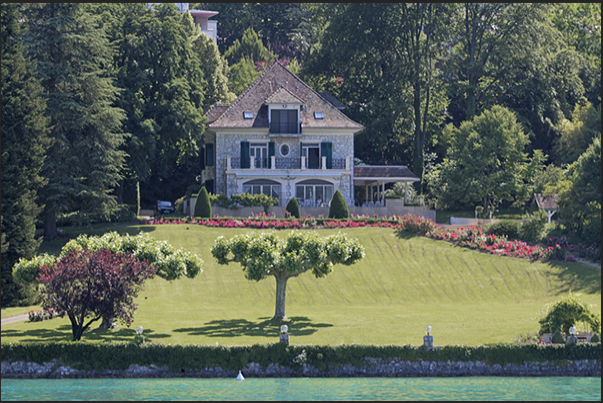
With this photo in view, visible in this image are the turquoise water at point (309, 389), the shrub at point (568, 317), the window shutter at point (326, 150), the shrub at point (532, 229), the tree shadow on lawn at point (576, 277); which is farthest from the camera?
the window shutter at point (326, 150)

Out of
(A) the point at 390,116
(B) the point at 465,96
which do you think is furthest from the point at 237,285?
(B) the point at 465,96

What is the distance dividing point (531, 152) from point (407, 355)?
53809 millimetres

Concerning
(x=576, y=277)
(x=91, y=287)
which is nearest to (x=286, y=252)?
(x=91, y=287)

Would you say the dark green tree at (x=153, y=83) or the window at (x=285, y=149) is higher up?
the dark green tree at (x=153, y=83)

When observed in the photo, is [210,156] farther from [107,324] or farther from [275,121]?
[107,324]

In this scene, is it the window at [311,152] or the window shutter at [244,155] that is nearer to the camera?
the window shutter at [244,155]

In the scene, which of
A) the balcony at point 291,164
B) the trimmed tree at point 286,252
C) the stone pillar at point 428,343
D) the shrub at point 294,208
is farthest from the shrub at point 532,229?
the stone pillar at point 428,343

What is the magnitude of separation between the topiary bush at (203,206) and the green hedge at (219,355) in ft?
89.0

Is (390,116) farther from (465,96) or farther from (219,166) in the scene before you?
(219,166)

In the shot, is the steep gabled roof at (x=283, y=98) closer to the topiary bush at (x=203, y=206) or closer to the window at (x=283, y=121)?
the window at (x=283, y=121)

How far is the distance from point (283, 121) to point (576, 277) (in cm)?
2709

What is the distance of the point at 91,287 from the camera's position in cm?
3091

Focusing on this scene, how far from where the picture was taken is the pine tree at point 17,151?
135ft

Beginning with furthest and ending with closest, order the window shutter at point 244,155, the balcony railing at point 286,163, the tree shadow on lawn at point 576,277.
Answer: the balcony railing at point 286,163 < the window shutter at point 244,155 < the tree shadow on lawn at point 576,277
